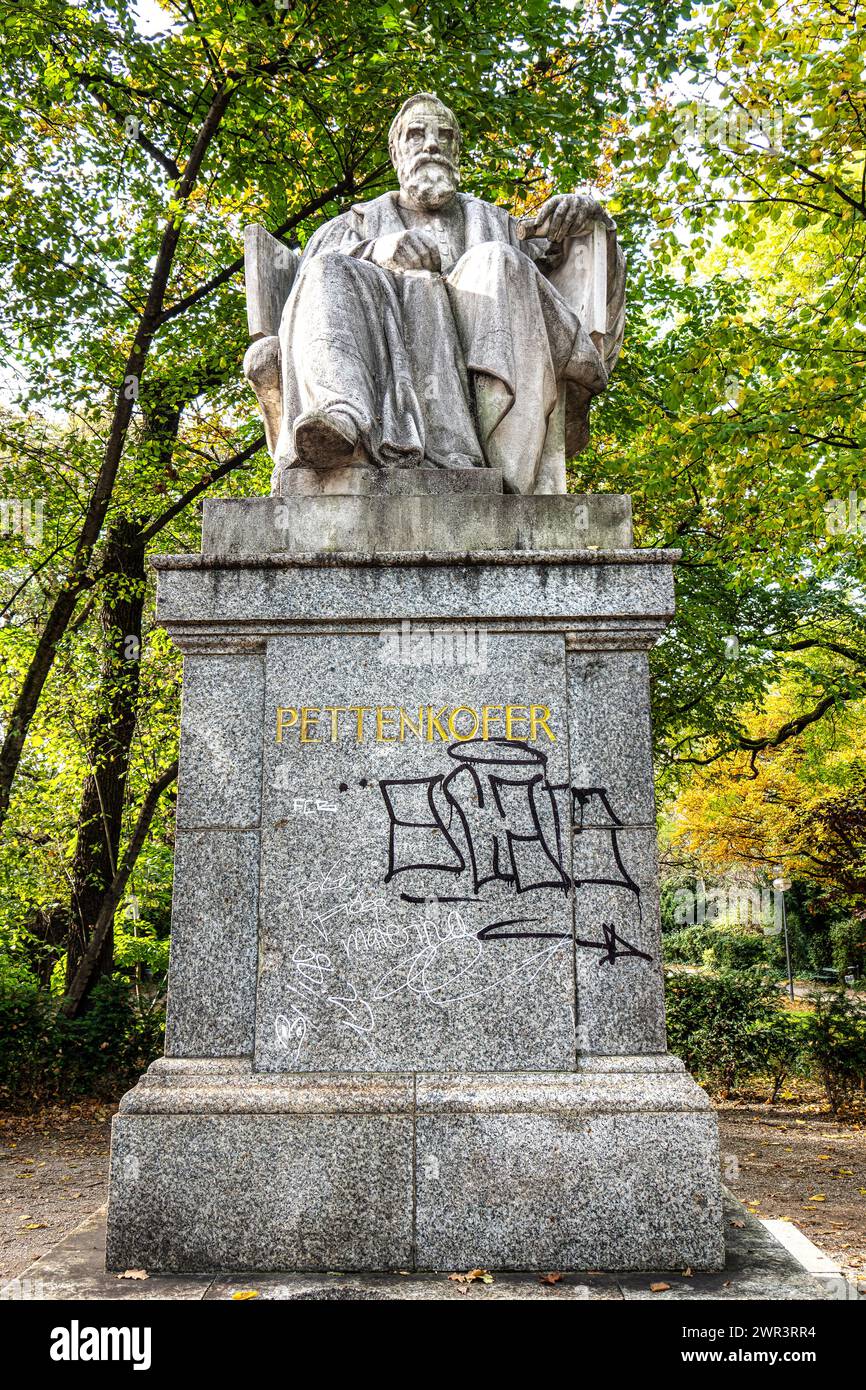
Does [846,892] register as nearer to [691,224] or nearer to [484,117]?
[691,224]

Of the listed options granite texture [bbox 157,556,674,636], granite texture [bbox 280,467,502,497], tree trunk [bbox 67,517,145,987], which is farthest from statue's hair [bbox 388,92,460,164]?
tree trunk [bbox 67,517,145,987]

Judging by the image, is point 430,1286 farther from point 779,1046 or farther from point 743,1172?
point 779,1046

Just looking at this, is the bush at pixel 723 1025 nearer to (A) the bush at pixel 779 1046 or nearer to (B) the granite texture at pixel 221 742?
(A) the bush at pixel 779 1046

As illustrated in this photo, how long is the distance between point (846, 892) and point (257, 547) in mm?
11496

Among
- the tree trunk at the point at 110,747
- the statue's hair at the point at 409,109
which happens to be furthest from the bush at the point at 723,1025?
the statue's hair at the point at 409,109

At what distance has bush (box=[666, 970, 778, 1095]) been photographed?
11.6 metres

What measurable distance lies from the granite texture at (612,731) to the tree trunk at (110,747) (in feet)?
26.2

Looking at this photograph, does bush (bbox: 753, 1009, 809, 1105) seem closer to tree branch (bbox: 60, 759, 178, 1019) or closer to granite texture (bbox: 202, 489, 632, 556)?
tree branch (bbox: 60, 759, 178, 1019)

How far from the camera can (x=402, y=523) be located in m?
4.04

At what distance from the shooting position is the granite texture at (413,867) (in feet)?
12.0

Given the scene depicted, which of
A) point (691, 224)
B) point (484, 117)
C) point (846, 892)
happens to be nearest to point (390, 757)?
point (484, 117)

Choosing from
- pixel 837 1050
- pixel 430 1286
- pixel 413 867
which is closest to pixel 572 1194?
pixel 430 1286

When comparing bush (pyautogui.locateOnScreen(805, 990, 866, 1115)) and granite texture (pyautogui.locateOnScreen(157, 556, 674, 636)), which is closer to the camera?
granite texture (pyautogui.locateOnScreen(157, 556, 674, 636))

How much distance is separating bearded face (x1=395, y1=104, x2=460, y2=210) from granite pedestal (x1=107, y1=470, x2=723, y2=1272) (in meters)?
1.75
